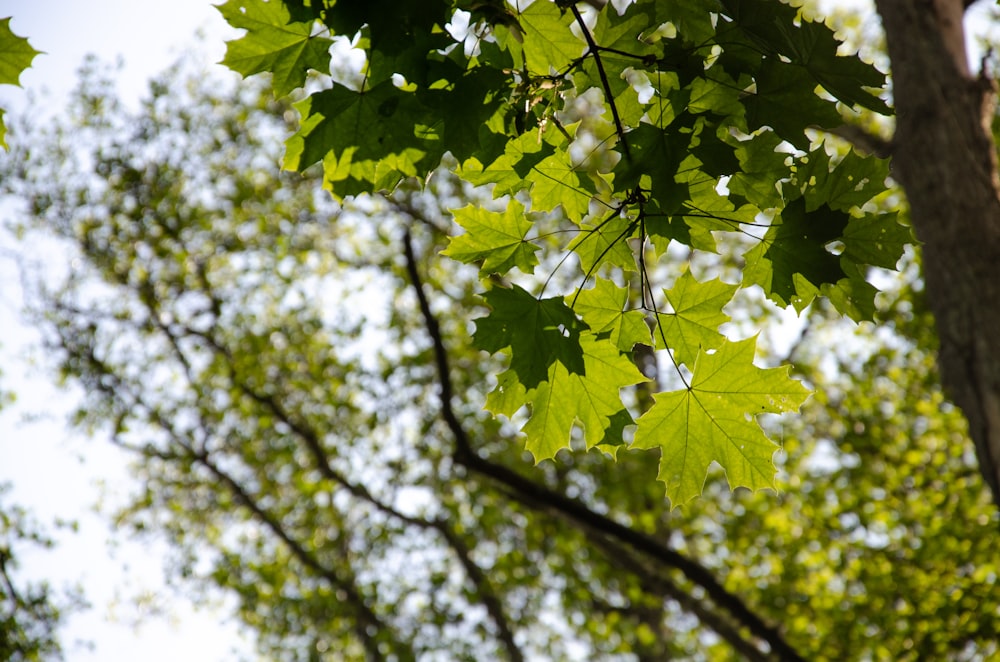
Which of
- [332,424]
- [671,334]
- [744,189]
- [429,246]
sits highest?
[429,246]

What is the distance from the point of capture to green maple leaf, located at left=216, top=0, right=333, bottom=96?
1608mm

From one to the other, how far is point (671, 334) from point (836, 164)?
534mm

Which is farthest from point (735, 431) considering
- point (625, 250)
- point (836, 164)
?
point (836, 164)

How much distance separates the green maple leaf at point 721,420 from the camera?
5.79 ft

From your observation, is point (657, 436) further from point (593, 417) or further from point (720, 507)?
point (720, 507)

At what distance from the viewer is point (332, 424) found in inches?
462

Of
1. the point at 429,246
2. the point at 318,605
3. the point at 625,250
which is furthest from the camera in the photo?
the point at 429,246

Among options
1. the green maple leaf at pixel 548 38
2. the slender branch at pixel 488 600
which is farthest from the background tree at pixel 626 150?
the slender branch at pixel 488 600

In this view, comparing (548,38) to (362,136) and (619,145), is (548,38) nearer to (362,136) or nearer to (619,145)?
(619,145)

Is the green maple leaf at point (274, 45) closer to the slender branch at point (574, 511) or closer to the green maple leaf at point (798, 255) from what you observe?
the green maple leaf at point (798, 255)

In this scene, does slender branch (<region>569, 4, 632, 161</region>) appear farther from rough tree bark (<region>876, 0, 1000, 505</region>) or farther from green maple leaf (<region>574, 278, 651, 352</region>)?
rough tree bark (<region>876, 0, 1000, 505</region>)

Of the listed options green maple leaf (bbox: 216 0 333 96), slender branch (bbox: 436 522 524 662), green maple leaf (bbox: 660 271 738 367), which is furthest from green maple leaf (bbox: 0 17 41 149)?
slender branch (bbox: 436 522 524 662)

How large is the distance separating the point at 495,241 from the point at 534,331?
336 mm

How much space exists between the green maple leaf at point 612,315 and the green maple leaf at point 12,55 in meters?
1.47
